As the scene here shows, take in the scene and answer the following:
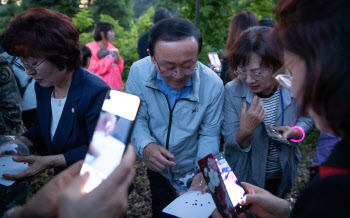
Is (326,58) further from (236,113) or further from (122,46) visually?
(122,46)

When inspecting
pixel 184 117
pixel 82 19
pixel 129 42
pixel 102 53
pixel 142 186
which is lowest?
pixel 142 186

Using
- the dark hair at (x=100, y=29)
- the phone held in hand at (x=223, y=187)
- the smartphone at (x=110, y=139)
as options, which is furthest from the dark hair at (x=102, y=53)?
the smartphone at (x=110, y=139)

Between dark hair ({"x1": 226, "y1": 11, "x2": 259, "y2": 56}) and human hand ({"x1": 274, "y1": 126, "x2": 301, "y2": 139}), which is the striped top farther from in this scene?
dark hair ({"x1": 226, "y1": 11, "x2": 259, "y2": 56})

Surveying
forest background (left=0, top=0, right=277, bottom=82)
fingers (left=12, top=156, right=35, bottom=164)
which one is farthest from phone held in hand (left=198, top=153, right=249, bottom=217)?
fingers (left=12, top=156, right=35, bottom=164)

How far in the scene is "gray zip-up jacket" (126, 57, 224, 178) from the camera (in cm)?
207

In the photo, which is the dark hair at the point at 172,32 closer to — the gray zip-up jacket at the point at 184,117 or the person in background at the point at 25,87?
the gray zip-up jacket at the point at 184,117

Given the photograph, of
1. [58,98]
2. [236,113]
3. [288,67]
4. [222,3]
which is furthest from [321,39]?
[222,3]

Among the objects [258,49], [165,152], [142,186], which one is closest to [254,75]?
[258,49]

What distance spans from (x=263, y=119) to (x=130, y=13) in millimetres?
10681

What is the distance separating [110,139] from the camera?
1091mm

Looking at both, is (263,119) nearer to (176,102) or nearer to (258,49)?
(258,49)

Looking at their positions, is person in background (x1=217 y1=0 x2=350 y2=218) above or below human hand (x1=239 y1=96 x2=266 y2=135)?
above

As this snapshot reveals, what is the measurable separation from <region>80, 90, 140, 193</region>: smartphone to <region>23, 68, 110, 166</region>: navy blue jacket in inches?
30.4

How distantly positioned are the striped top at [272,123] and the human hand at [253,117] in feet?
0.76
